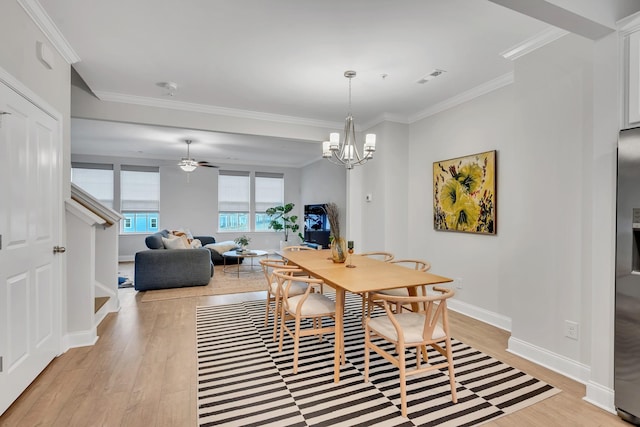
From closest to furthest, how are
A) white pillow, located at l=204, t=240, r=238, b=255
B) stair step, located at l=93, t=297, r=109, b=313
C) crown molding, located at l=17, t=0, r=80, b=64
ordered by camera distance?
crown molding, located at l=17, t=0, r=80, b=64 < stair step, located at l=93, t=297, r=109, b=313 < white pillow, located at l=204, t=240, r=238, b=255

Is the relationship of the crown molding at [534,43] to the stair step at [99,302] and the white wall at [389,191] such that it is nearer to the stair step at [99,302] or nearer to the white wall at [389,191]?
the white wall at [389,191]

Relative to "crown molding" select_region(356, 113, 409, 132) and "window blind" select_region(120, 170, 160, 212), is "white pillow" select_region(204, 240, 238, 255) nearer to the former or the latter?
"window blind" select_region(120, 170, 160, 212)

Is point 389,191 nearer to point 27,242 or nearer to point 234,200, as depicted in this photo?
point 27,242

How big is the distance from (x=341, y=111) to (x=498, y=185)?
2235 mm

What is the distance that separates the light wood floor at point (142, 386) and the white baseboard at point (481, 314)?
108 mm

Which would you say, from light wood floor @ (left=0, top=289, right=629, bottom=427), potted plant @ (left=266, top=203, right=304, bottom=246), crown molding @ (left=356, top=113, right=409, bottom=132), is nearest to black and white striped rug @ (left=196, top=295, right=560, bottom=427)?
light wood floor @ (left=0, top=289, right=629, bottom=427)

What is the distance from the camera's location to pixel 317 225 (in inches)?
314

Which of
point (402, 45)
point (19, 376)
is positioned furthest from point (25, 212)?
point (402, 45)

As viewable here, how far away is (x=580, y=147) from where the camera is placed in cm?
→ 242

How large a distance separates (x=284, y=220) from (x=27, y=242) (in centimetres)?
733

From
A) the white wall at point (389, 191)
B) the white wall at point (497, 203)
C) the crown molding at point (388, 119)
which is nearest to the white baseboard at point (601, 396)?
the white wall at point (497, 203)

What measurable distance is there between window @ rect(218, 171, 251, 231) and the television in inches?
79.8

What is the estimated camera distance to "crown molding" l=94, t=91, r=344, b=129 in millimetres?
3918

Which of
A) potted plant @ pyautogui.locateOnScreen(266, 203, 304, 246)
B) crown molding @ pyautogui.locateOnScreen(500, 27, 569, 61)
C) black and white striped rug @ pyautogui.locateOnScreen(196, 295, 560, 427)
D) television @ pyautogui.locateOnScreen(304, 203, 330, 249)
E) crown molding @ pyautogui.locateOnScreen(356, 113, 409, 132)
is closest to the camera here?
black and white striped rug @ pyautogui.locateOnScreen(196, 295, 560, 427)
